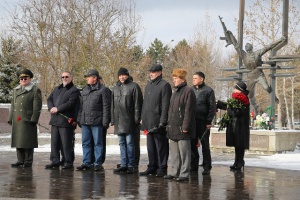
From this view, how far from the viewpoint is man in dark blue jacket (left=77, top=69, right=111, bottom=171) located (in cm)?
1112

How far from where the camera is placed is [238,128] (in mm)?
11562

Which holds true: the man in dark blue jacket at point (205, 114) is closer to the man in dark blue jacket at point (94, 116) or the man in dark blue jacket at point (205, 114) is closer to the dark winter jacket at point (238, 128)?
the dark winter jacket at point (238, 128)

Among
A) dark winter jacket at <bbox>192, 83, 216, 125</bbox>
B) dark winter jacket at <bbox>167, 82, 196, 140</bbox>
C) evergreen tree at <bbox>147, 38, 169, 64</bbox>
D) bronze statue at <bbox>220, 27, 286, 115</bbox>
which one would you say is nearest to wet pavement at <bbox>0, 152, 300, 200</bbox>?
dark winter jacket at <bbox>167, 82, 196, 140</bbox>

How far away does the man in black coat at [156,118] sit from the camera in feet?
33.5

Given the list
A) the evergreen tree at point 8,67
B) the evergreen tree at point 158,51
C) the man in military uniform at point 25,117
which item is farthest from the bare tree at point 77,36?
the evergreen tree at point 158,51

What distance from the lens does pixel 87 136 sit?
11367mm

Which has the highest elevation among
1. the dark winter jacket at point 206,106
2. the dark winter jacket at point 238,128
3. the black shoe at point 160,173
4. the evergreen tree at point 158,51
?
the evergreen tree at point 158,51

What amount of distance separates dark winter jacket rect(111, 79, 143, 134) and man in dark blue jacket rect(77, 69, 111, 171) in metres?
0.27

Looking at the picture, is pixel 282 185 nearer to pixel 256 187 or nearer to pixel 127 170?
pixel 256 187

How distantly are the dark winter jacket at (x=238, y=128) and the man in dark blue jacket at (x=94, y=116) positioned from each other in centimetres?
218

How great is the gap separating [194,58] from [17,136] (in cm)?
4663

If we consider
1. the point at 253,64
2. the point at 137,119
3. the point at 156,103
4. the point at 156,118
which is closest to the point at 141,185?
the point at 156,118

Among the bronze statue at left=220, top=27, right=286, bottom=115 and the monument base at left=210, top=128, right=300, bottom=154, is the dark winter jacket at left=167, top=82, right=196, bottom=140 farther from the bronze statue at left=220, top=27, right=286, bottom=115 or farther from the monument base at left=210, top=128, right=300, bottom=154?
the bronze statue at left=220, top=27, right=286, bottom=115

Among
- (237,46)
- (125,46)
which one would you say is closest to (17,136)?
(237,46)
